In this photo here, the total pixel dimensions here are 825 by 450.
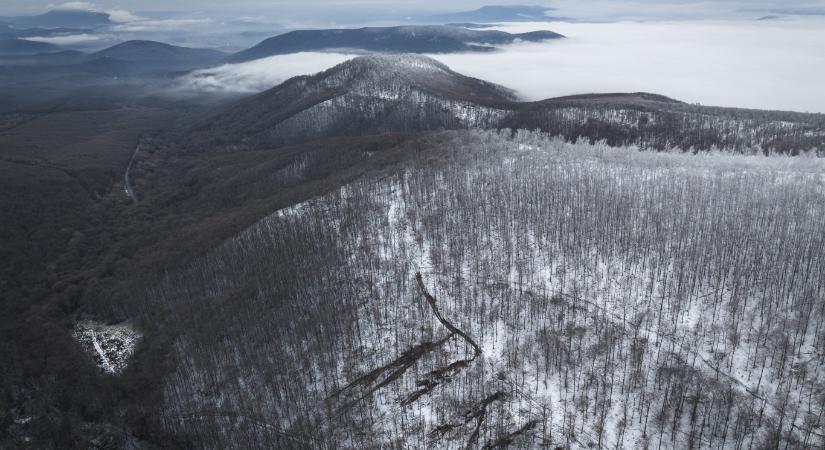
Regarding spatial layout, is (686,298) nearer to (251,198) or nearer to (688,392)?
(688,392)

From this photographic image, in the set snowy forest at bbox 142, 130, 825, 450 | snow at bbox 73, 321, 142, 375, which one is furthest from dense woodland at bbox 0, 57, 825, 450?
snow at bbox 73, 321, 142, 375

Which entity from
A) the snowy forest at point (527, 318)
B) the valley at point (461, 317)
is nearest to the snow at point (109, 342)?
the valley at point (461, 317)

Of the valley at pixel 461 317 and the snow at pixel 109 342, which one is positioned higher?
the valley at pixel 461 317

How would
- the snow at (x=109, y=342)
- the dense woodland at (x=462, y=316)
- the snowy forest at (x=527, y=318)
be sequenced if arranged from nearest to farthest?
the snowy forest at (x=527, y=318), the dense woodland at (x=462, y=316), the snow at (x=109, y=342)

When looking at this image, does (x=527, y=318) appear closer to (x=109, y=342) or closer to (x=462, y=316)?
(x=462, y=316)

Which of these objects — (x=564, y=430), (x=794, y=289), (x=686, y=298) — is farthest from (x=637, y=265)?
(x=564, y=430)

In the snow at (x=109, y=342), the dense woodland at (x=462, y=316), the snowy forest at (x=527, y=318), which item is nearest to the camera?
the snowy forest at (x=527, y=318)

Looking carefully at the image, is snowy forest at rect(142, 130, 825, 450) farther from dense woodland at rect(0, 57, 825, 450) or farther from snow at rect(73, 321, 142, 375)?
snow at rect(73, 321, 142, 375)

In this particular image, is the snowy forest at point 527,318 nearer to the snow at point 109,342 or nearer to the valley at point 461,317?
the valley at point 461,317
